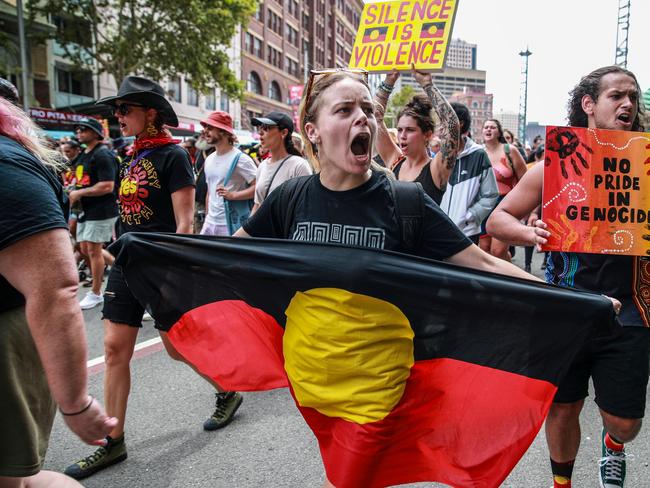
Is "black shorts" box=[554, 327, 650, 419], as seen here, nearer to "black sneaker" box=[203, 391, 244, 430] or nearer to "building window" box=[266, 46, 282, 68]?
"black sneaker" box=[203, 391, 244, 430]

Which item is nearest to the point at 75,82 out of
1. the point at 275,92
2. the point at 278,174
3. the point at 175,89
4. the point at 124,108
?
the point at 175,89

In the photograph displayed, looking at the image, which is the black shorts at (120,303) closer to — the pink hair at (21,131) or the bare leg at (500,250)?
the pink hair at (21,131)

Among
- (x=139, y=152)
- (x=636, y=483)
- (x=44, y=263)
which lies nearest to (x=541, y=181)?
(x=636, y=483)

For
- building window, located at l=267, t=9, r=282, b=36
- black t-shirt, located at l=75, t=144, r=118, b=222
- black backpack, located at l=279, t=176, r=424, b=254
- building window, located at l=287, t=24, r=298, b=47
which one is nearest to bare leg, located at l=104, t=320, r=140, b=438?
black backpack, located at l=279, t=176, r=424, b=254

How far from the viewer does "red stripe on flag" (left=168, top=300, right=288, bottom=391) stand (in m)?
2.33

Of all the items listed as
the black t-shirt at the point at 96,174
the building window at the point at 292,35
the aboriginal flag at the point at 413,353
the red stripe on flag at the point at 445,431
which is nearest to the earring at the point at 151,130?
the aboriginal flag at the point at 413,353

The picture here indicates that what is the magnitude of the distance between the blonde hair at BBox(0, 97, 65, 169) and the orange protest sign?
197cm

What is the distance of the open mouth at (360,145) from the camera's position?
215 cm

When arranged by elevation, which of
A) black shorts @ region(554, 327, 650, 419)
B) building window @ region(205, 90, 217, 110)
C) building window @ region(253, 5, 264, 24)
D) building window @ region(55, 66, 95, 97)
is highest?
building window @ region(253, 5, 264, 24)

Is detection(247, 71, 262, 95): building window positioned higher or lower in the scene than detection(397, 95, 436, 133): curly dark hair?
higher

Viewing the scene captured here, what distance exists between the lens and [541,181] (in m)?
2.70

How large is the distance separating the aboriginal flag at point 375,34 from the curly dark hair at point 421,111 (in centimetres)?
57

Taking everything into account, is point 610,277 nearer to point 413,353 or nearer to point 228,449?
point 413,353

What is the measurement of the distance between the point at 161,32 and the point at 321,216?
84.7ft
